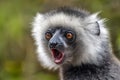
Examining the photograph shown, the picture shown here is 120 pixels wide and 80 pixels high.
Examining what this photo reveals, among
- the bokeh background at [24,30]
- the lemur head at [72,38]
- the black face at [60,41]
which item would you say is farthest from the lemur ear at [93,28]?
the bokeh background at [24,30]

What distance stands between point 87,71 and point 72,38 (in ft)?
1.82

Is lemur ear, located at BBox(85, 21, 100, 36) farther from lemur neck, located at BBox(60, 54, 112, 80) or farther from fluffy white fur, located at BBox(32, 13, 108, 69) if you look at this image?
lemur neck, located at BBox(60, 54, 112, 80)

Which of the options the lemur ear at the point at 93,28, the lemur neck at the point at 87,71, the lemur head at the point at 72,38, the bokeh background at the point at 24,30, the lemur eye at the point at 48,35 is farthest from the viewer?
the bokeh background at the point at 24,30

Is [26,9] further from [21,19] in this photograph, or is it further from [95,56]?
[95,56]

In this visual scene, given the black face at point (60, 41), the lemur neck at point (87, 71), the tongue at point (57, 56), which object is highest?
the black face at point (60, 41)

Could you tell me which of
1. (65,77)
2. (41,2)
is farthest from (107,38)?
(41,2)

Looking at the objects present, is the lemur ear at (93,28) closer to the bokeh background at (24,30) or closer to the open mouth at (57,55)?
the open mouth at (57,55)

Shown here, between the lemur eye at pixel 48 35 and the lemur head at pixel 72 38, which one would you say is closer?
the lemur head at pixel 72 38

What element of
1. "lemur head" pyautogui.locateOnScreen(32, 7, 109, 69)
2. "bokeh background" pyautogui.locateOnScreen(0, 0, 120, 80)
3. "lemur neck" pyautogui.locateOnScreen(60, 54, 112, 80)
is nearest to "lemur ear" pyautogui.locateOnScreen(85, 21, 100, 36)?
"lemur head" pyautogui.locateOnScreen(32, 7, 109, 69)

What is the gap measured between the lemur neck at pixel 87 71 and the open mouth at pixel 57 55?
204 millimetres

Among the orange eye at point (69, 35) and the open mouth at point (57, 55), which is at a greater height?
the orange eye at point (69, 35)

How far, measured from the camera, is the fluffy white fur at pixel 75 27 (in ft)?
26.1

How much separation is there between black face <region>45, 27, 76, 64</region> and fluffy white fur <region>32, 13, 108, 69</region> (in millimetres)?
110

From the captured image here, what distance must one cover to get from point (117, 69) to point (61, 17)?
3.56ft
